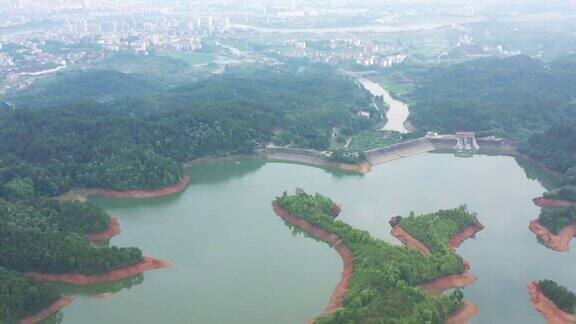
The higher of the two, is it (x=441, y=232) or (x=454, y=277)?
(x=441, y=232)

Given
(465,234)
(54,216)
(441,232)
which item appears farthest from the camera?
(465,234)

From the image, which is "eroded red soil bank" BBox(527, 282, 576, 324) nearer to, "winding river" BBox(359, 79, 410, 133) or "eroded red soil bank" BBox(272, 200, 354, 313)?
"eroded red soil bank" BBox(272, 200, 354, 313)

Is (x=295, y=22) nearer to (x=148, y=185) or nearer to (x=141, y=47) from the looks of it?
(x=141, y=47)

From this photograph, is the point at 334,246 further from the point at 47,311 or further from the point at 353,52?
the point at 353,52

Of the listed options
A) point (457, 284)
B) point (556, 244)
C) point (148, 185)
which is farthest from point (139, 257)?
point (556, 244)

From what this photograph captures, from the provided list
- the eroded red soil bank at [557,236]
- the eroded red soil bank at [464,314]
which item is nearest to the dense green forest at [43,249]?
the eroded red soil bank at [464,314]

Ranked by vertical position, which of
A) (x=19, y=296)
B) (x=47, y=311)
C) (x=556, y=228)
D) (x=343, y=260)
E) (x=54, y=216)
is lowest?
(x=343, y=260)

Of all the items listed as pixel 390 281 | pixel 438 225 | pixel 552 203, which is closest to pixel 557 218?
pixel 552 203

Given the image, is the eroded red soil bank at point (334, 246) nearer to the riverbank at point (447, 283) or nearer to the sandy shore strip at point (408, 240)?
the sandy shore strip at point (408, 240)

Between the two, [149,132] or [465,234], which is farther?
[149,132]
